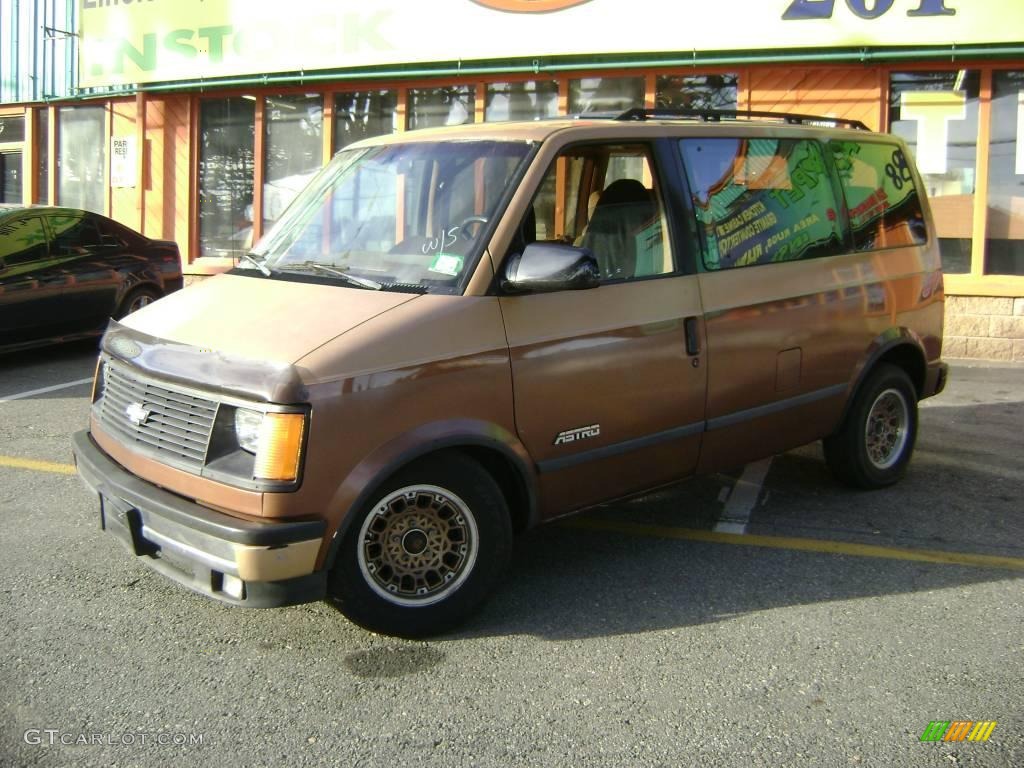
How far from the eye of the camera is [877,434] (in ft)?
18.8

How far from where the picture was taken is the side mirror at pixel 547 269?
3.79 metres

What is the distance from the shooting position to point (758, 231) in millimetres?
4855

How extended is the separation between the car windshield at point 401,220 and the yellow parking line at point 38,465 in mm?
2239

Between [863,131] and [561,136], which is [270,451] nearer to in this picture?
[561,136]

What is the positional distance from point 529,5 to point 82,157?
8118 mm

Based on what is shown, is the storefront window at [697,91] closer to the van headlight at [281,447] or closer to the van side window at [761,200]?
the van side window at [761,200]

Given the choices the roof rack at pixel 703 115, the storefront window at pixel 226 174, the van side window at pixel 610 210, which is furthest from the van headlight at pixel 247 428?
the storefront window at pixel 226 174

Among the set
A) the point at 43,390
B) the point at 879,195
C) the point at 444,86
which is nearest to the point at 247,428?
the point at 879,195

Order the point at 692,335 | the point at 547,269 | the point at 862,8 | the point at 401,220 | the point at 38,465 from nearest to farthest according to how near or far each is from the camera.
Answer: the point at 547,269 < the point at 401,220 < the point at 692,335 < the point at 38,465 < the point at 862,8

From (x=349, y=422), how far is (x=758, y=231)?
2.47 meters

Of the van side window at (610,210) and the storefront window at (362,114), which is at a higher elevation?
the storefront window at (362,114)

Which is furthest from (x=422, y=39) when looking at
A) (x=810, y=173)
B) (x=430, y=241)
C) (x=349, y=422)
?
(x=349, y=422)

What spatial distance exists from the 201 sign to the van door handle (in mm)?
7027

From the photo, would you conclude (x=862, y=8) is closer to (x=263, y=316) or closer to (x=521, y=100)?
(x=521, y=100)
